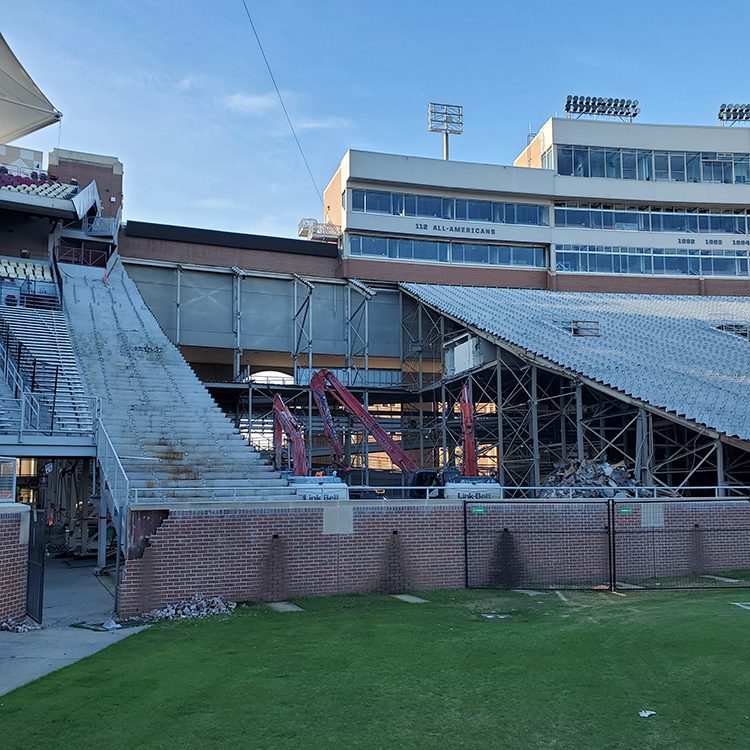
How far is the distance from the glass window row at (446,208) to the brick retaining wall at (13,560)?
97.6ft

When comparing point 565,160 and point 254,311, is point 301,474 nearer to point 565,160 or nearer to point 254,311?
point 254,311

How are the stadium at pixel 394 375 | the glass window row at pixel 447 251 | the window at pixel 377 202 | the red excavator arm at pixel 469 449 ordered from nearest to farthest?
the stadium at pixel 394 375, the red excavator arm at pixel 469 449, the glass window row at pixel 447 251, the window at pixel 377 202

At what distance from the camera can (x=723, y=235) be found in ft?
146

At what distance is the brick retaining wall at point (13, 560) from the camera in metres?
11.6

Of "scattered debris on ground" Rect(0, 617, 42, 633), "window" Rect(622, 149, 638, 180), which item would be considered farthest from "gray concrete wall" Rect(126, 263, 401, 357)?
"scattered debris on ground" Rect(0, 617, 42, 633)

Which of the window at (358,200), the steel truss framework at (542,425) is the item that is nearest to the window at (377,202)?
the window at (358,200)

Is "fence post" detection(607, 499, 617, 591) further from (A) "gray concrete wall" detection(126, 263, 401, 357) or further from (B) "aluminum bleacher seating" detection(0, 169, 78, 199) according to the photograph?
(B) "aluminum bleacher seating" detection(0, 169, 78, 199)

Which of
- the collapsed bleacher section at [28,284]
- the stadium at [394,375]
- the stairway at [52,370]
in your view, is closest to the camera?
the stadium at [394,375]

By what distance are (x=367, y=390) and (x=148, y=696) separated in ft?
96.1

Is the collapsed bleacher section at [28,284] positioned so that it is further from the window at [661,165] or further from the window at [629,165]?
the window at [661,165]

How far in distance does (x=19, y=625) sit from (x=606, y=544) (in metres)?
11.1

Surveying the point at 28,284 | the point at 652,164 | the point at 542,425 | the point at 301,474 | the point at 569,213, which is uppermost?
the point at 652,164

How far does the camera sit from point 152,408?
21.9 meters

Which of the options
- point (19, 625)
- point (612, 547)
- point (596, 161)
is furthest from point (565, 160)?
point (19, 625)
